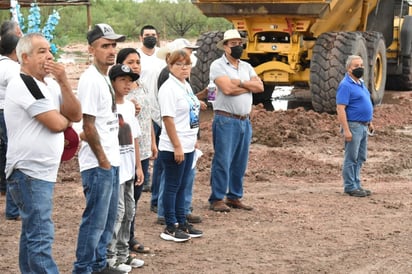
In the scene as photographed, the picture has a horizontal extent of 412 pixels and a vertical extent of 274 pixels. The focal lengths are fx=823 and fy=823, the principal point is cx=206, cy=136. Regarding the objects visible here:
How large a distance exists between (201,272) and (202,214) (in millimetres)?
1890

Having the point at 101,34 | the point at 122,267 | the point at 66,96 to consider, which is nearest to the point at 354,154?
the point at 122,267

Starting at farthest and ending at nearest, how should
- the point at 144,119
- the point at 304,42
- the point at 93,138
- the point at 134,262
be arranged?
the point at 304,42
the point at 144,119
the point at 134,262
the point at 93,138

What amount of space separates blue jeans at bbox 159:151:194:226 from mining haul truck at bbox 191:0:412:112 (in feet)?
22.6

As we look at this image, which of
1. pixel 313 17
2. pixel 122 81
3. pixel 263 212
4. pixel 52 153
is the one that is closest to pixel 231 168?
pixel 263 212

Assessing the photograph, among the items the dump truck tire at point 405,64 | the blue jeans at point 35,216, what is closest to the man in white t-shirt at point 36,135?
the blue jeans at point 35,216

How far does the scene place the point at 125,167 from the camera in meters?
5.96

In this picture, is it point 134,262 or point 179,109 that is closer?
point 134,262

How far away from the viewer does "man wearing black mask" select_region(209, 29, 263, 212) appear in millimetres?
7984

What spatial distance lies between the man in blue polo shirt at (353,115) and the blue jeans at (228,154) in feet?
4.19

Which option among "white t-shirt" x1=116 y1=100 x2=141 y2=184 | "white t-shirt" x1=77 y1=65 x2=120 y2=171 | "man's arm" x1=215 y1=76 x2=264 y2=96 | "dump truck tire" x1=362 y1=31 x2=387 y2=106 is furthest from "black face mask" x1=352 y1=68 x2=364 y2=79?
"dump truck tire" x1=362 y1=31 x2=387 y2=106

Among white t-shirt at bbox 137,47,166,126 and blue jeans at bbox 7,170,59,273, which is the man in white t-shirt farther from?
white t-shirt at bbox 137,47,166,126

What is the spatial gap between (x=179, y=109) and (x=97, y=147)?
1.60 meters

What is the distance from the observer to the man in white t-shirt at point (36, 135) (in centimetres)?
500

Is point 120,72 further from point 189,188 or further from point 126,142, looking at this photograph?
point 189,188
